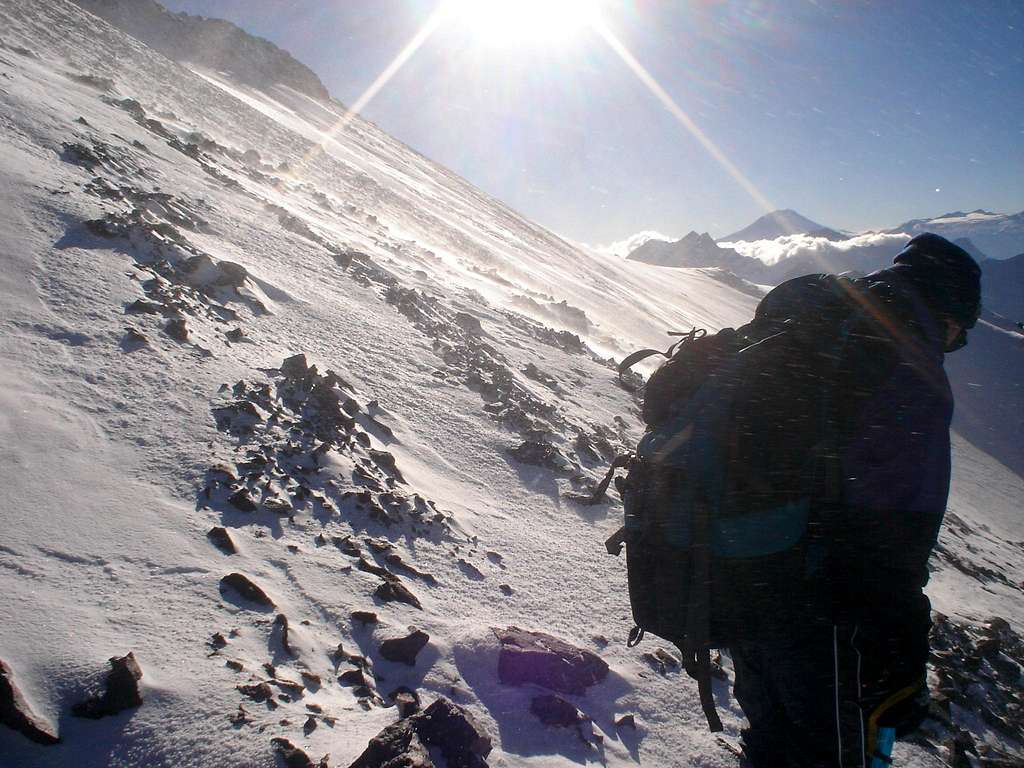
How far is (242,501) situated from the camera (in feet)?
13.0

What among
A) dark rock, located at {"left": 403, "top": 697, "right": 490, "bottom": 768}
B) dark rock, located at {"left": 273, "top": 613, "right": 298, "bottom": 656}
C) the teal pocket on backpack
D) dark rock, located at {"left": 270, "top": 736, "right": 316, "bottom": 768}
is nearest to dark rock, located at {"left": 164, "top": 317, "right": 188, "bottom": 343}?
dark rock, located at {"left": 273, "top": 613, "right": 298, "bottom": 656}

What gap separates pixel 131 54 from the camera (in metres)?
25.6

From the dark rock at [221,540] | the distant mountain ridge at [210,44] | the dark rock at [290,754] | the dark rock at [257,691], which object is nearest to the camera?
the dark rock at [290,754]

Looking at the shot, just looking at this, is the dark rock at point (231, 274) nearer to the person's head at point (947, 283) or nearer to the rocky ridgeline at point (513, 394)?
the rocky ridgeline at point (513, 394)

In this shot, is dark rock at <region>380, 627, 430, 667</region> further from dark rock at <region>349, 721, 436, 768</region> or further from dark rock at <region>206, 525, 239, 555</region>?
dark rock at <region>206, 525, 239, 555</region>

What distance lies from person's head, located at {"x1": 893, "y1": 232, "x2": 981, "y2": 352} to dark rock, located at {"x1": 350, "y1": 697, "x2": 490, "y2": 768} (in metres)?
2.81

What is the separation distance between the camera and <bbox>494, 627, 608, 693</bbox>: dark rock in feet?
11.8

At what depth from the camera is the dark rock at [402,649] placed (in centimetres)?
340

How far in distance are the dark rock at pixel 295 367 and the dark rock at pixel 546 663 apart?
3393 mm

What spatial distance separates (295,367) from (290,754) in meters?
4.11

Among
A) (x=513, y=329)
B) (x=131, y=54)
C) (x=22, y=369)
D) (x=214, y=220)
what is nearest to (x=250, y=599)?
(x=22, y=369)

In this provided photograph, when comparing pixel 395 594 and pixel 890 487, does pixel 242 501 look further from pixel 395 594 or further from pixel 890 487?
pixel 890 487

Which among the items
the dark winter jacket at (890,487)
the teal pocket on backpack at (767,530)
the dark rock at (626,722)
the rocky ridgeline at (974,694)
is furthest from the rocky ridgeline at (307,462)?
the rocky ridgeline at (974,694)

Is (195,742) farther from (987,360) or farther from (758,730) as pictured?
(987,360)
